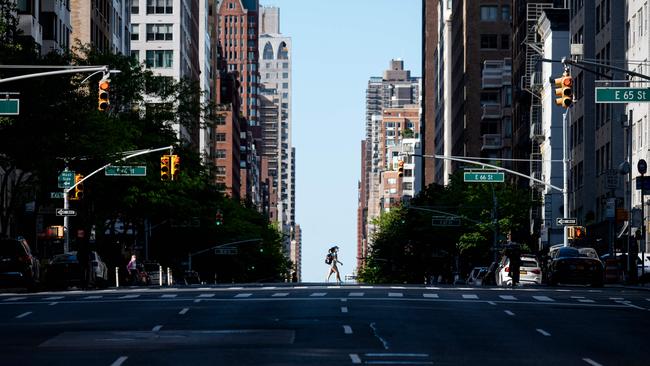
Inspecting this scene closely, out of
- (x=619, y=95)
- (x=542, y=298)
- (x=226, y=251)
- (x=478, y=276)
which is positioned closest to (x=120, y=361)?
(x=542, y=298)

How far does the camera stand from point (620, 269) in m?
72.8

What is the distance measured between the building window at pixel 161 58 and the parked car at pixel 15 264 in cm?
11880

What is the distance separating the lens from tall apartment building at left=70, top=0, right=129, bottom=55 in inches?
4560

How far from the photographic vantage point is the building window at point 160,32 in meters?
170

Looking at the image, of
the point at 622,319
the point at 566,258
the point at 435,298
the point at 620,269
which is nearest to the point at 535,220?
the point at 620,269

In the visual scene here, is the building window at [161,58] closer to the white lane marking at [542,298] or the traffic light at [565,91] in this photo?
the traffic light at [565,91]

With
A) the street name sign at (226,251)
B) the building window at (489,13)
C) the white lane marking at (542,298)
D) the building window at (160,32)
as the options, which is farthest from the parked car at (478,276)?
the building window at (160,32)

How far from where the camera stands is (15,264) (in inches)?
2009

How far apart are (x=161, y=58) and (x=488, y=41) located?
35.5 metres

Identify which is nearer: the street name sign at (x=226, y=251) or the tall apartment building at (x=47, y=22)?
the tall apartment building at (x=47, y=22)

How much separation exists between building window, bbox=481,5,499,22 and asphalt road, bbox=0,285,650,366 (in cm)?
12550

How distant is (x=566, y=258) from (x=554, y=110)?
57018mm

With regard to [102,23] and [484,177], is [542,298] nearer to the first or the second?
[484,177]

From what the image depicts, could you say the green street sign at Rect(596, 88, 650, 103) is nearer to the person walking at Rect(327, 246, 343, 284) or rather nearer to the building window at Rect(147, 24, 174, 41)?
the person walking at Rect(327, 246, 343, 284)
